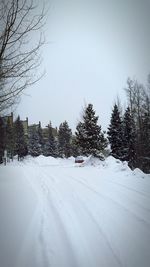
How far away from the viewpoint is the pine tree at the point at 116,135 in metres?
37.4

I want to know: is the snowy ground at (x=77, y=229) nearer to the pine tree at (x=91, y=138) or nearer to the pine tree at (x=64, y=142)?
the pine tree at (x=91, y=138)

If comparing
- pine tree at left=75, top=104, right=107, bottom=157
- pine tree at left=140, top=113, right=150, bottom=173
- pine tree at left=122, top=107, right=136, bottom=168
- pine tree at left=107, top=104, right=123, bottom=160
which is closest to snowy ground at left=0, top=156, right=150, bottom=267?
pine tree at left=140, top=113, right=150, bottom=173

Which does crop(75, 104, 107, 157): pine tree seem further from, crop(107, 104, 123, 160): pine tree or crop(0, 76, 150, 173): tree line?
crop(107, 104, 123, 160): pine tree

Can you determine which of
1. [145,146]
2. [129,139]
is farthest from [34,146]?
[145,146]

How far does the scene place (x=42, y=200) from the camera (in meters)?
7.93

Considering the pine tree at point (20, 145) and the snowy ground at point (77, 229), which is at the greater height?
the pine tree at point (20, 145)

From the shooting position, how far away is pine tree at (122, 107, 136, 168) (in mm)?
35938

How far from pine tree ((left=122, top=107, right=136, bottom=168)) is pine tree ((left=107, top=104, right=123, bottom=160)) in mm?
523

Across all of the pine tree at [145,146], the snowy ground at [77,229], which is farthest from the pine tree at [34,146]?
the snowy ground at [77,229]

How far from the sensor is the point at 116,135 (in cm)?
3825

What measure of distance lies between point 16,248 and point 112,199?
3.41 metres

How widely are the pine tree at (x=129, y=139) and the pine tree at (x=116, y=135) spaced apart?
0.52m

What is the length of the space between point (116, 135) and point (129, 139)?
83.9 inches

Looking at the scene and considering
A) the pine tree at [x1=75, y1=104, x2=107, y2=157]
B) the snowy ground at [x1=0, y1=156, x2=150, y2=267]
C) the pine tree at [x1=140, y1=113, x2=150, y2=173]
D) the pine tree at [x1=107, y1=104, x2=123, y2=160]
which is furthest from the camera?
the pine tree at [x1=107, y1=104, x2=123, y2=160]
